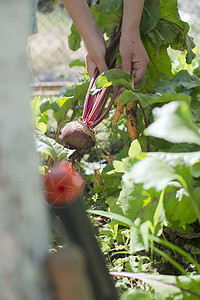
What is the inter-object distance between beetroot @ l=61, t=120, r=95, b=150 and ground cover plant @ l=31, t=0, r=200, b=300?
2.0 inches

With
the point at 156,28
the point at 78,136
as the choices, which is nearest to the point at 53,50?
the point at 156,28

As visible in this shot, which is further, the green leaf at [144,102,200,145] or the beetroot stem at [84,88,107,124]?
the beetroot stem at [84,88,107,124]

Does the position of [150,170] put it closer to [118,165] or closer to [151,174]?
[151,174]

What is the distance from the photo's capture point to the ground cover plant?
0.71 metres

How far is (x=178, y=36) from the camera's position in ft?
6.88

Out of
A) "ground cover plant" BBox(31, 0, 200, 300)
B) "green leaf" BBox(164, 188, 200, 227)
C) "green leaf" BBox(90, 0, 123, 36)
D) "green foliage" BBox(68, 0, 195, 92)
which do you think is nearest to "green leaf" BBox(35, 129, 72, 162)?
"ground cover plant" BBox(31, 0, 200, 300)

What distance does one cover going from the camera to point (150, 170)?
2.22 feet

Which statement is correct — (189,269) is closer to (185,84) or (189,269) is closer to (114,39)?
(185,84)

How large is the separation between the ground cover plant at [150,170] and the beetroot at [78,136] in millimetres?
51

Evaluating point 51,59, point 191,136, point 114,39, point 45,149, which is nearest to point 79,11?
point 114,39

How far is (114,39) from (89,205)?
3.13 ft

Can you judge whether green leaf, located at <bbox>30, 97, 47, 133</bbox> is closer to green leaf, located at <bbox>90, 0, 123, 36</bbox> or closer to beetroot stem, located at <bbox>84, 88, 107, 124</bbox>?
beetroot stem, located at <bbox>84, 88, 107, 124</bbox>

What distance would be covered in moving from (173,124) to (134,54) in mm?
1214

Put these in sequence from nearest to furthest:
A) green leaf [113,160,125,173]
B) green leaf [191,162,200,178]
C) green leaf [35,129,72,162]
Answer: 1. green leaf [191,162,200,178]
2. green leaf [113,160,125,173]
3. green leaf [35,129,72,162]
